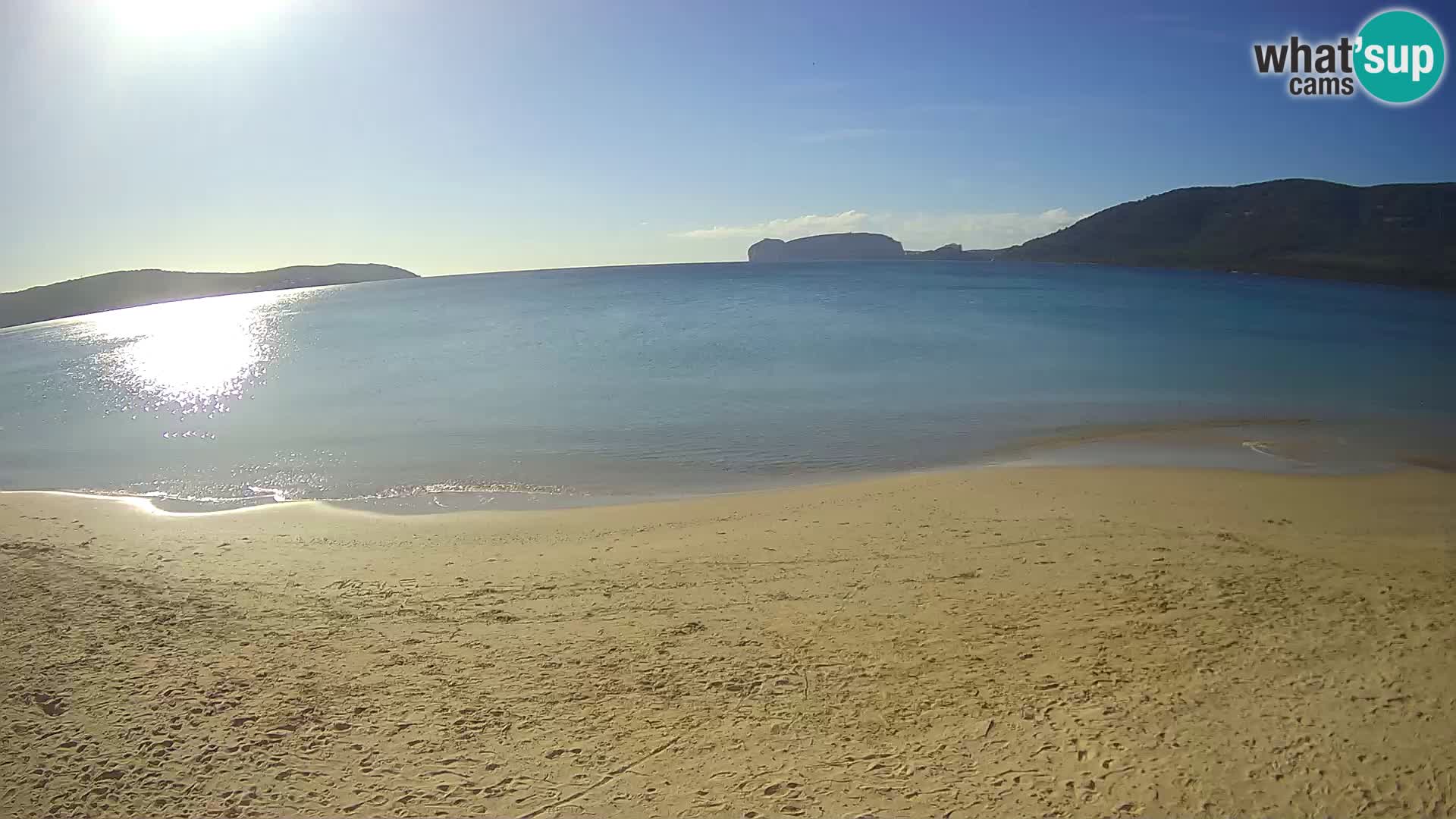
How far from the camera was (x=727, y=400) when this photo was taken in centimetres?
2023

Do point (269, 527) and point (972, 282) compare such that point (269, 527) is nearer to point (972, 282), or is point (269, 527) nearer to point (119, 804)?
point (119, 804)

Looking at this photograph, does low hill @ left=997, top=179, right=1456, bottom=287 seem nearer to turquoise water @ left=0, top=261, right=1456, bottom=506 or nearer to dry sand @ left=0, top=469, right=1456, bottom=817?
turquoise water @ left=0, top=261, right=1456, bottom=506

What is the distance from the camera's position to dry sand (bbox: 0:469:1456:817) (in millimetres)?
4902

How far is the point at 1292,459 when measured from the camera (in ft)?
43.0

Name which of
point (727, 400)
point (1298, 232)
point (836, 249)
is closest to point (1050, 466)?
point (727, 400)

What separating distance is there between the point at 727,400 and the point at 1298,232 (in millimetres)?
73102

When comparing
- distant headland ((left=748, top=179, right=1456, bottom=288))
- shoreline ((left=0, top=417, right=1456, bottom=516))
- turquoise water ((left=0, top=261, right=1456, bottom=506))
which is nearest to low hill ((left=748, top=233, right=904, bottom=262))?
distant headland ((left=748, top=179, right=1456, bottom=288))

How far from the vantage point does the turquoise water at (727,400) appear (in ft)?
46.0

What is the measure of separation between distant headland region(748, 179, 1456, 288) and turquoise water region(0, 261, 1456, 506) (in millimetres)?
13125

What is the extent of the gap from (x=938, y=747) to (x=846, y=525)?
4649 mm

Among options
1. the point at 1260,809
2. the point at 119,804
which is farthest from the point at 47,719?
the point at 1260,809

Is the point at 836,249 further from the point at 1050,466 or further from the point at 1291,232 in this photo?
the point at 1050,466

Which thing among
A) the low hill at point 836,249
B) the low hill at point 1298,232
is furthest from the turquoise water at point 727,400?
the low hill at point 836,249

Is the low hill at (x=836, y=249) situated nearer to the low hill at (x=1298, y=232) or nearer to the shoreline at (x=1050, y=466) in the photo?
the low hill at (x=1298, y=232)
